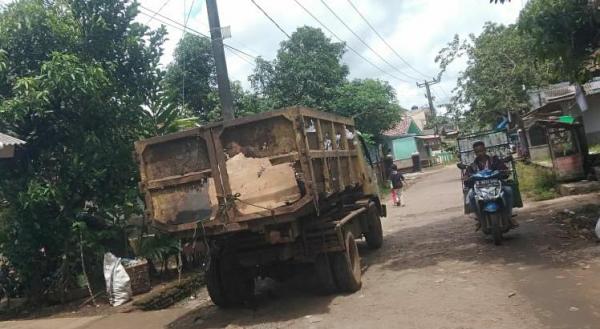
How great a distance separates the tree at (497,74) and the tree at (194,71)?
10.9 meters

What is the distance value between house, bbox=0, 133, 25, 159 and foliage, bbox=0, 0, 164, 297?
0.45 m

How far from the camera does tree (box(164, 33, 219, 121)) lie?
866 inches

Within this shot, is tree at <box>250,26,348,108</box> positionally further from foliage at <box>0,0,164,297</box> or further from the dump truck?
the dump truck

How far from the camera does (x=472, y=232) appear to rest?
32.8ft

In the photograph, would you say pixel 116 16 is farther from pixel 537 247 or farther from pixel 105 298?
pixel 537 247

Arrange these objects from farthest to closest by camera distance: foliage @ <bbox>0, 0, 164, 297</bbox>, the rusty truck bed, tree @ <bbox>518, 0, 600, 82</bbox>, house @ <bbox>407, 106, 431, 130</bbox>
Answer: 1. house @ <bbox>407, 106, 431, 130</bbox>
2. foliage @ <bbox>0, 0, 164, 297</bbox>
3. tree @ <bbox>518, 0, 600, 82</bbox>
4. the rusty truck bed

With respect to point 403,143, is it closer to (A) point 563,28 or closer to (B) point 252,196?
(A) point 563,28

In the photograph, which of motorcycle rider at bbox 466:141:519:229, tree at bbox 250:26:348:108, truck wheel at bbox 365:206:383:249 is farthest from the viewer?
tree at bbox 250:26:348:108

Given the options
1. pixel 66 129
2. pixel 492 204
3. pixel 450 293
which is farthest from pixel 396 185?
pixel 450 293

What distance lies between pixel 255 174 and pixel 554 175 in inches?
450

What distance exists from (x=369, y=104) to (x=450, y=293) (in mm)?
21966

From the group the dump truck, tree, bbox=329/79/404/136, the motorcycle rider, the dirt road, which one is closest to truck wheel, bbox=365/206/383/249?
the dirt road

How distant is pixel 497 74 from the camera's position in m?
23.6

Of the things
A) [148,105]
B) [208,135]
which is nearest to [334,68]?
[148,105]
